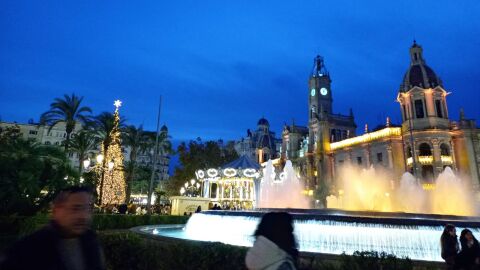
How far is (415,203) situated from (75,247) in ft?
140

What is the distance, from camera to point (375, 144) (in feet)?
166

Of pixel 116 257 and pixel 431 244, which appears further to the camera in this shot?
pixel 431 244

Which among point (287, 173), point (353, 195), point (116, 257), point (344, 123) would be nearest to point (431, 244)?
point (116, 257)

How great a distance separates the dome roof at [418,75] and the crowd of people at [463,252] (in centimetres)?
4621

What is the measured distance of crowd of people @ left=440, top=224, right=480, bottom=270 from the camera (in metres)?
6.40

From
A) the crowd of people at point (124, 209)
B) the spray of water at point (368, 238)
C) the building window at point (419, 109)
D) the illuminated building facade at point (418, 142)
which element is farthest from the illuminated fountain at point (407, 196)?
the spray of water at point (368, 238)

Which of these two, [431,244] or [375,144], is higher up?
[375,144]

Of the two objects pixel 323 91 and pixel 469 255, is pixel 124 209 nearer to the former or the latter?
pixel 469 255

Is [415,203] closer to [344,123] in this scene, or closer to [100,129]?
[344,123]

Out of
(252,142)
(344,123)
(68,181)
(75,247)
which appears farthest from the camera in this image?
(252,142)

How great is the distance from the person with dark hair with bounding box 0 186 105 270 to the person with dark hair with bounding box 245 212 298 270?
145cm

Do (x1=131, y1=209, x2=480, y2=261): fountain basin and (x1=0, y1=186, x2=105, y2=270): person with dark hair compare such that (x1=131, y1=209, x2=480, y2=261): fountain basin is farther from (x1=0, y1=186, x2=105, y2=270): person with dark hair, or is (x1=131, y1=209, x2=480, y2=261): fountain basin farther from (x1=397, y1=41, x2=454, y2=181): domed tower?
(x1=397, y1=41, x2=454, y2=181): domed tower

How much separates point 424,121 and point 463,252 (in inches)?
1755

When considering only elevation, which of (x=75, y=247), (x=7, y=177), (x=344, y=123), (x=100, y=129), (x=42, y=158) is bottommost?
(x=75, y=247)
